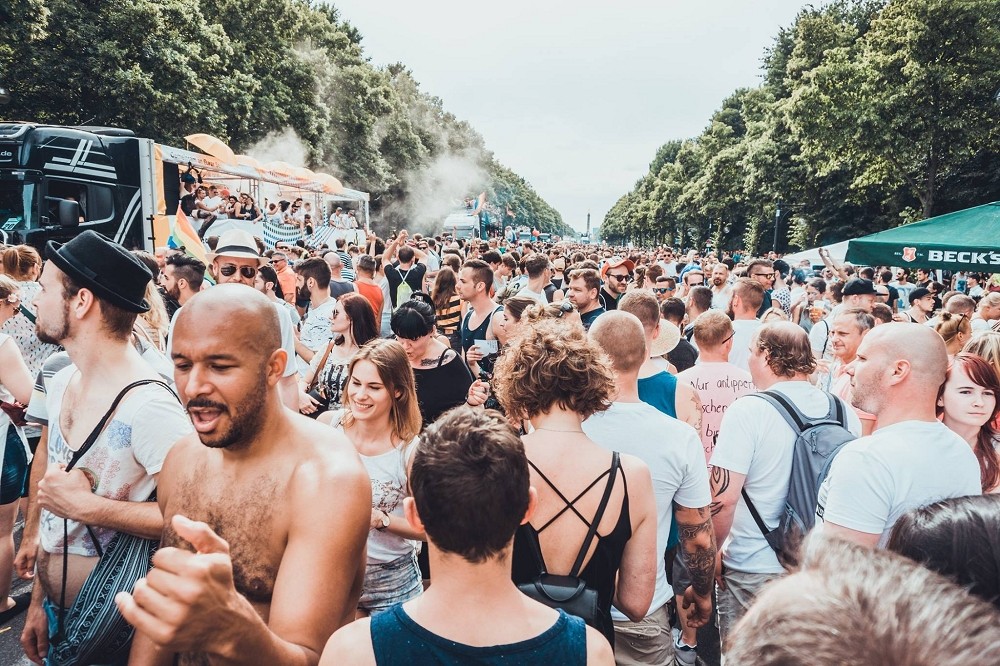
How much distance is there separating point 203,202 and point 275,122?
756 inches

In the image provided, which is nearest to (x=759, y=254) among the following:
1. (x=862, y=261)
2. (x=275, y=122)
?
(x=275, y=122)

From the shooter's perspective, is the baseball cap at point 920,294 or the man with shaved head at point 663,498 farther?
the baseball cap at point 920,294

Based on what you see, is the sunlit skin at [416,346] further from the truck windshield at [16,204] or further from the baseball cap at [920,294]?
the truck windshield at [16,204]

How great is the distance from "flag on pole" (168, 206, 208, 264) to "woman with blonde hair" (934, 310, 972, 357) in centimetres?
1369

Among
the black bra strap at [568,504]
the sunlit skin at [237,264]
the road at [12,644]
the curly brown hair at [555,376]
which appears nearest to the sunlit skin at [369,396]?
the curly brown hair at [555,376]

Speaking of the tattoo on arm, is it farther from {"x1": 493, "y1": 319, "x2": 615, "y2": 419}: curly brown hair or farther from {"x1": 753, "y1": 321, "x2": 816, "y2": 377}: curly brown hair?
{"x1": 753, "y1": 321, "x2": 816, "y2": 377}: curly brown hair

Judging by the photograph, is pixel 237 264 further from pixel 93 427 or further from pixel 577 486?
pixel 577 486

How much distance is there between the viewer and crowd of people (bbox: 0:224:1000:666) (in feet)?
4.17

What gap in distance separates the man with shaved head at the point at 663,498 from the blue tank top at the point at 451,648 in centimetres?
136

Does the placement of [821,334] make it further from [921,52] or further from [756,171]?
[756,171]

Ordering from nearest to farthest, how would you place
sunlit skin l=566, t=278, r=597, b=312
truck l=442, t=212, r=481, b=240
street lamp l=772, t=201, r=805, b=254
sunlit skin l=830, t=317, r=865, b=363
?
1. sunlit skin l=830, t=317, r=865, b=363
2. sunlit skin l=566, t=278, r=597, b=312
3. street lamp l=772, t=201, r=805, b=254
4. truck l=442, t=212, r=481, b=240

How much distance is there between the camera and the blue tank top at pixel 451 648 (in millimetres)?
1437

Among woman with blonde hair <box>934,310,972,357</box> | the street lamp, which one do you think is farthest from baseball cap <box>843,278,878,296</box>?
the street lamp

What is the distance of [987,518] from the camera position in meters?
1.39
